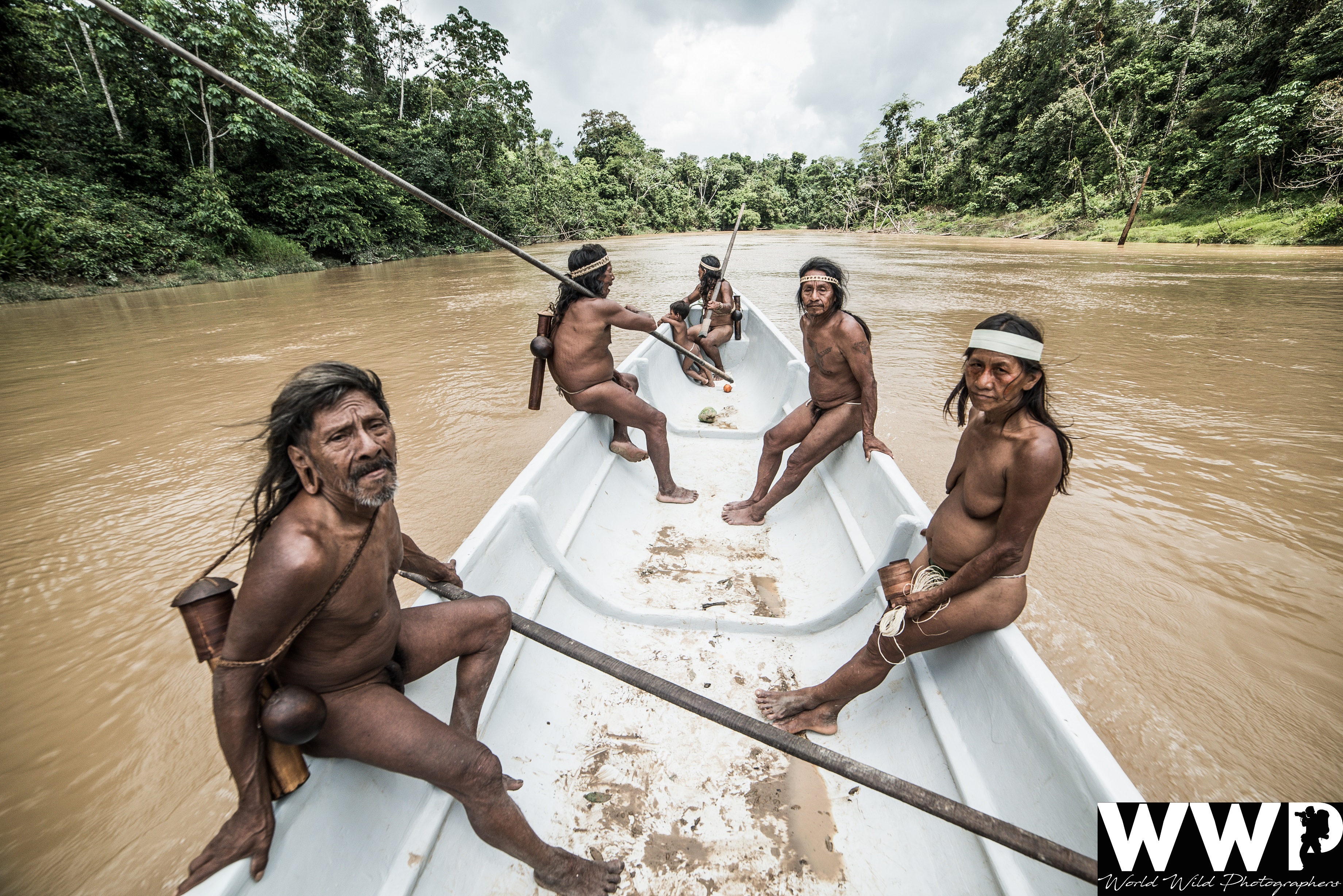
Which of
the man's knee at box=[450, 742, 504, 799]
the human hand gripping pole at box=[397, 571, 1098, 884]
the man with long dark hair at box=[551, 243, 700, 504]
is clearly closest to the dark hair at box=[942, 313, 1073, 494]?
the human hand gripping pole at box=[397, 571, 1098, 884]

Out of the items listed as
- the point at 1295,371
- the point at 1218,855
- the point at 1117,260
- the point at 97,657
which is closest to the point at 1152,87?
the point at 1117,260

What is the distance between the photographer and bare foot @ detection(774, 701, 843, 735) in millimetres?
1952

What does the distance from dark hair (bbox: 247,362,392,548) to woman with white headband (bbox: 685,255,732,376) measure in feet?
16.9

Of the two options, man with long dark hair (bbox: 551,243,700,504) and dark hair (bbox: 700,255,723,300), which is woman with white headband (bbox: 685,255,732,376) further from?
man with long dark hair (bbox: 551,243,700,504)

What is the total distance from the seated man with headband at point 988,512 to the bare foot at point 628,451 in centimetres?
198

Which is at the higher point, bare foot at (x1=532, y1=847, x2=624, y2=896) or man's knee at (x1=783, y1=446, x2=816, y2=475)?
man's knee at (x1=783, y1=446, x2=816, y2=475)

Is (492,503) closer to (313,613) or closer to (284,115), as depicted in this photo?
(284,115)

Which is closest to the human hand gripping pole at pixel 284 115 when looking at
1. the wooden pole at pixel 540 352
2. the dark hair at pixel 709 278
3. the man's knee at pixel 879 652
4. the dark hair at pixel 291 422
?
the wooden pole at pixel 540 352

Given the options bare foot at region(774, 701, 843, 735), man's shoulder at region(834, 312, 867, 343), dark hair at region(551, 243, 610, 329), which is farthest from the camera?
dark hair at region(551, 243, 610, 329)

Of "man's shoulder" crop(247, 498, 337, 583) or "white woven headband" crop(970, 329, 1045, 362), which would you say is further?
"white woven headband" crop(970, 329, 1045, 362)

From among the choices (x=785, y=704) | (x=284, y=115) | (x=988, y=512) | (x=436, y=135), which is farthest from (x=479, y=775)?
(x=436, y=135)

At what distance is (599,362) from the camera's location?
3.36m

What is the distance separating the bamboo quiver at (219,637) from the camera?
43.1 inches

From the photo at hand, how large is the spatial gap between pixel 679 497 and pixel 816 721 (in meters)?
1.82
